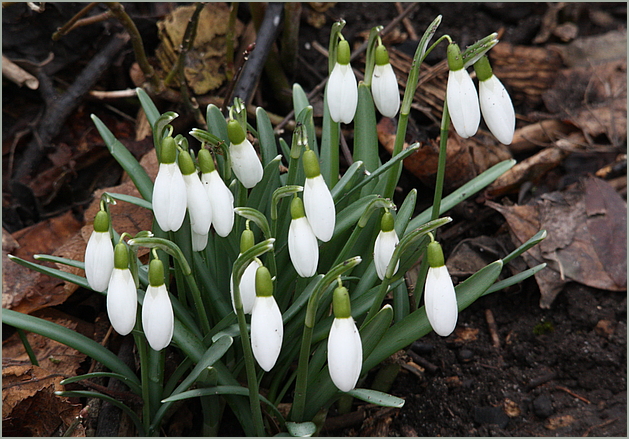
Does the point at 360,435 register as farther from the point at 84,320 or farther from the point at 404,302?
the point at 84,320

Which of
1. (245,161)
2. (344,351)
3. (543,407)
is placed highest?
(245,161)

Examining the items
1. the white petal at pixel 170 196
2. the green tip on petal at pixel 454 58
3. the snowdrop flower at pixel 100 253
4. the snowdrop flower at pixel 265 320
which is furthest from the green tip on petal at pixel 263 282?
the green tip on petal at pixel 454 58

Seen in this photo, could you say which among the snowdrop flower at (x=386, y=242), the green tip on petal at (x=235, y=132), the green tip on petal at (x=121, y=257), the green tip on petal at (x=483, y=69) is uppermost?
the green tip on petal at (x=483, y=69)

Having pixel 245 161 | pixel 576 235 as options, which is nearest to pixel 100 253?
pixel 245 161

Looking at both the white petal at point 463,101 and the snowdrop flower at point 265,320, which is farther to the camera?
the white petal at point 463,101

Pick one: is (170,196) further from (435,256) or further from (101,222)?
(435,256)

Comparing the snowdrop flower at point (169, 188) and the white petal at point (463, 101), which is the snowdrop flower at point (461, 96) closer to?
the white petal at point (463, 101)

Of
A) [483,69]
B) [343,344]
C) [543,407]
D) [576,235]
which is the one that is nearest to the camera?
[343,344]

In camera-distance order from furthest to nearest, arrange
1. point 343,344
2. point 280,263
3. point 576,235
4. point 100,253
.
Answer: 1. point 576,235
2. point 280,263
3. point 100,253
4. point 343,344
